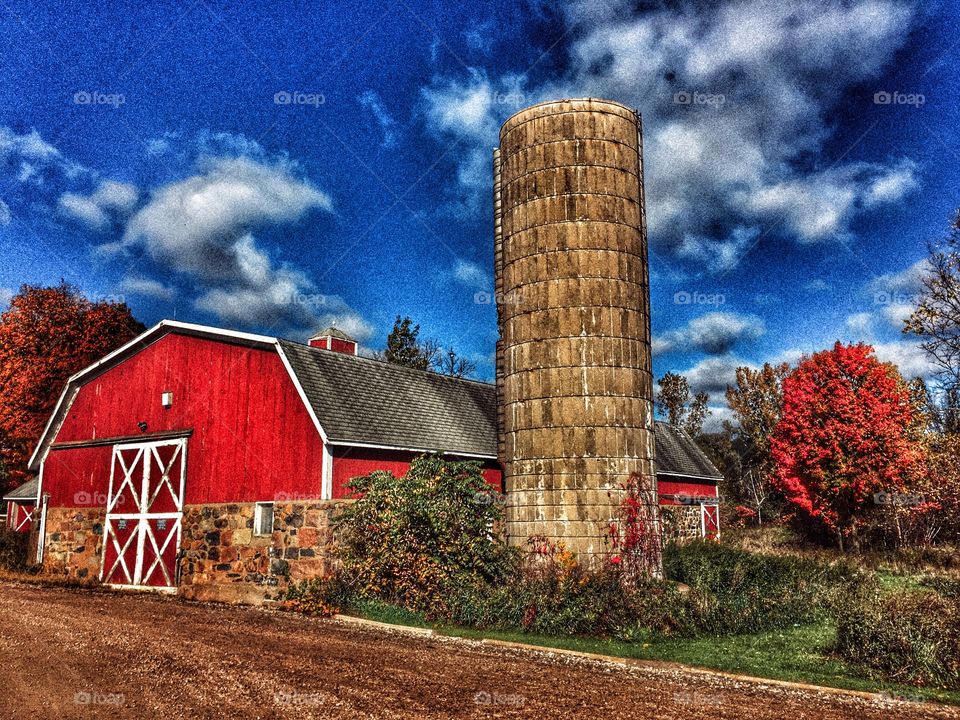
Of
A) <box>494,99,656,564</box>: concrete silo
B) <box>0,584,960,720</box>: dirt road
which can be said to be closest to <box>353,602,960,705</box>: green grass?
<box>0,584,960,720</box>: dirt road

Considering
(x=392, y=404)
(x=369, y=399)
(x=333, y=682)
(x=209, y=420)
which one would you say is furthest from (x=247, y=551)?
(x=333, y=682)

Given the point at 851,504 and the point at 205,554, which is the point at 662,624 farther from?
the point at 851,504

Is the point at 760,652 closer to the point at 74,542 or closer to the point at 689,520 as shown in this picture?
the point at 74,542

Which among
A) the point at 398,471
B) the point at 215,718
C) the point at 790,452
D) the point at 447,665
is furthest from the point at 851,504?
the point at 215,718

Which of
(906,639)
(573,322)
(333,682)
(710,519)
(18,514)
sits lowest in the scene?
(333,682)

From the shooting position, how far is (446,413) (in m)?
21.0

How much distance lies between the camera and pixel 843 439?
25.0m

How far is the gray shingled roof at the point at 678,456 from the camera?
2854cm

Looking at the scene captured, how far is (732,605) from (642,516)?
2.43 metres

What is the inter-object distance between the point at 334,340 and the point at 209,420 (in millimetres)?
9329

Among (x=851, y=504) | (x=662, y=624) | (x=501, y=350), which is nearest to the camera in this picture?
(x=662, y=624)

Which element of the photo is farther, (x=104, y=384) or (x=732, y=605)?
(x=104, y=384)

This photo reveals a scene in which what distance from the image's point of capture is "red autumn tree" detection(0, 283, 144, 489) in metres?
35.4

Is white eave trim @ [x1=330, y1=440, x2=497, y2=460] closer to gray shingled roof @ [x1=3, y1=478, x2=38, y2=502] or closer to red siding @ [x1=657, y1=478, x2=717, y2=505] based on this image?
red siding @ [x1=657, y1=478, x2=717, y2=505]
